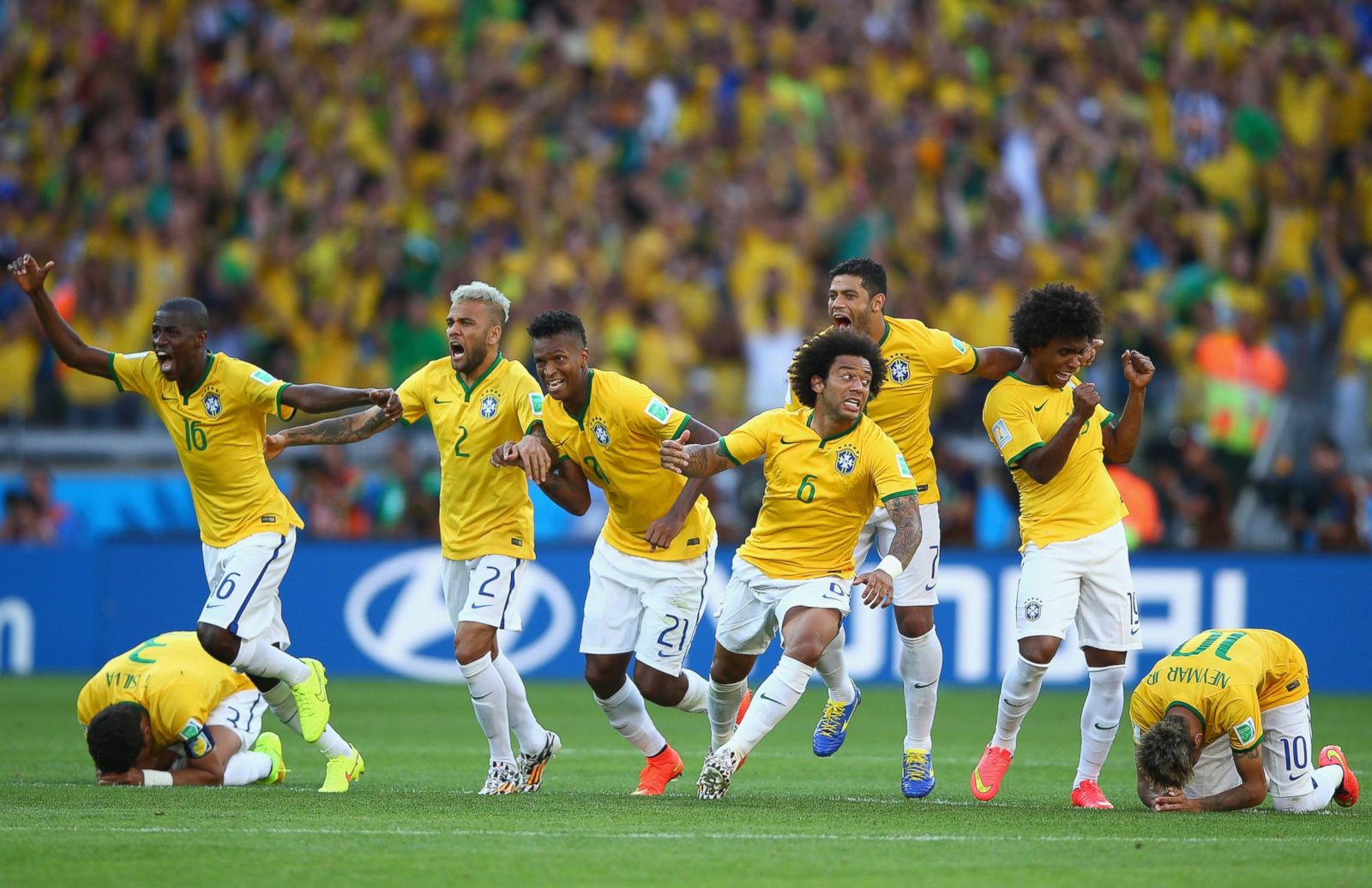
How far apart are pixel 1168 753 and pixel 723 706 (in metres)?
2.42

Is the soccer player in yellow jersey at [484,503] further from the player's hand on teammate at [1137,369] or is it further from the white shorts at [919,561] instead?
the player's hand on teammate at [1137,369]

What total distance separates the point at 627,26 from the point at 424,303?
5543 mm

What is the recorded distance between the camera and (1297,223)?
18.3m

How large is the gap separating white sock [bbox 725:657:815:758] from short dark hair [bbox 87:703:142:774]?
10.2 feet

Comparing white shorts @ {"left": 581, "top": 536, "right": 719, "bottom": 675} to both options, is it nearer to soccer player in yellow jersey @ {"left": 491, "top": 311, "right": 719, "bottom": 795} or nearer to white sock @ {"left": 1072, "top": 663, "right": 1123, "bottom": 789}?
soccer player in yellow jersey @ {"left": 491, "top": 311, "right": 719, "bottom": 795}

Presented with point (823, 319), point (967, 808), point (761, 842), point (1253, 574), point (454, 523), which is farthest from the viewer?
point (823, 319)

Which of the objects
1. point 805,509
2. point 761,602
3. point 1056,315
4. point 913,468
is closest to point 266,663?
point 761,602

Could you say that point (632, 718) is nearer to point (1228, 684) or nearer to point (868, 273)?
point (868, 273)

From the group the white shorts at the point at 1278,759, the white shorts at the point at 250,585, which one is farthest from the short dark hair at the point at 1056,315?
the white shorts at the point at 250,585

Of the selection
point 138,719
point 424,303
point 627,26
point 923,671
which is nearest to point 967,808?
point 923,671

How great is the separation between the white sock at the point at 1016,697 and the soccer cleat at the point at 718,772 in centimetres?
151

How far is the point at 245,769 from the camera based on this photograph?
371 inches

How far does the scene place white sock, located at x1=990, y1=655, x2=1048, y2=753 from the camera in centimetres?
902

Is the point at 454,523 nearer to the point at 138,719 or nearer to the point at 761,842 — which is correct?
the point at 138,719
